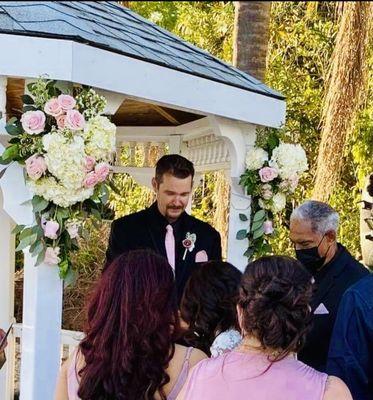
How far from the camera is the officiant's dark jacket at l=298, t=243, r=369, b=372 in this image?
3484 millimetres

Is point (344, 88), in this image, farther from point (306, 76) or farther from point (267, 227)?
point (267, 227)

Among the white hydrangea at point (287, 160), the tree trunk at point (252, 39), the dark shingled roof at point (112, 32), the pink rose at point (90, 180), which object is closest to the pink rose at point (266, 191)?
the white hydrangea at point (287, 160)

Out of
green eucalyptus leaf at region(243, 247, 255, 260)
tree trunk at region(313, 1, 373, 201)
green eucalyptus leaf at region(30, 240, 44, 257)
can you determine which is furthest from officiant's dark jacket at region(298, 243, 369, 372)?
tree trunk at region(313, 1, 373, 201)

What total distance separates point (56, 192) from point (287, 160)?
62.6 inches

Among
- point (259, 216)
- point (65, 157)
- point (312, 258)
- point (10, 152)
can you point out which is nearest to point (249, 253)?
point (259, 216)

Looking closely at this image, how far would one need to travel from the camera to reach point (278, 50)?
10.5 metres

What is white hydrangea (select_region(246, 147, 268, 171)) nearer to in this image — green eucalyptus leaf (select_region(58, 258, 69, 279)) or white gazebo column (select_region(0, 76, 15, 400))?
green eucalyptus leaf (select_region(58, 258, 69, 279))

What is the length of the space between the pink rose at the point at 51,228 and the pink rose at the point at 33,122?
424 mm

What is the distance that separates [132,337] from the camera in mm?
2164

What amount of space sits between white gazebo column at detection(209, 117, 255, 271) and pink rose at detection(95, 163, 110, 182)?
1.04 m

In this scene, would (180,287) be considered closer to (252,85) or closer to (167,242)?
(167,242)

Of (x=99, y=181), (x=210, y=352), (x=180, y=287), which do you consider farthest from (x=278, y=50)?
(x=210, y=352)

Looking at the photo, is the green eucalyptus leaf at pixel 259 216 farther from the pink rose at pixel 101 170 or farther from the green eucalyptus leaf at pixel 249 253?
the pink rose at pixel 101 170

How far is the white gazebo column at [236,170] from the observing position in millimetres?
4242
